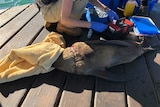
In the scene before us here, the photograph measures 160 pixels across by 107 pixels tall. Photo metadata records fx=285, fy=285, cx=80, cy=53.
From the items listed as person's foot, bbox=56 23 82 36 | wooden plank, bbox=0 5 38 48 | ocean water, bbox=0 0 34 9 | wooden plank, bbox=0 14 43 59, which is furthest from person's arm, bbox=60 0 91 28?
ocean water, bbox=0 0 34 9

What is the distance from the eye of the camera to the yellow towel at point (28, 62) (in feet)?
7.30

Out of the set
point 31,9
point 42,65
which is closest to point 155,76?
point 42,65

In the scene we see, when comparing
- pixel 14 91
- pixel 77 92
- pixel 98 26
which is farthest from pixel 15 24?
pixel 77 92

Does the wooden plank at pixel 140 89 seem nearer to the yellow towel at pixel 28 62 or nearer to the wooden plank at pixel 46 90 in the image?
the wooden plank at pixel 46 90

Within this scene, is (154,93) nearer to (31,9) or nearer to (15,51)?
(15,51)

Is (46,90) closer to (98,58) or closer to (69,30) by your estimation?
(98,58)

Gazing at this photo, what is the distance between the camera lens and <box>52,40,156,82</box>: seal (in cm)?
227

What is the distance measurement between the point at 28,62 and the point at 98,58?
57 cm

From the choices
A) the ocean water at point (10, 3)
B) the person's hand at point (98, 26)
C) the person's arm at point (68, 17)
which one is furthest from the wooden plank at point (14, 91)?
the ocean water at point (10, 3)

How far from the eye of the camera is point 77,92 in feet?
6.91

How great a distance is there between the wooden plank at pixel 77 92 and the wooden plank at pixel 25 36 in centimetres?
78

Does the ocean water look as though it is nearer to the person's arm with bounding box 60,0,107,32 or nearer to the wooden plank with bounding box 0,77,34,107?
the person's arm with bounding box 60,0,107,32

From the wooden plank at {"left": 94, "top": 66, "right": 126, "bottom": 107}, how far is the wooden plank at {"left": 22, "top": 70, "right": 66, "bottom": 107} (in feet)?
0.95

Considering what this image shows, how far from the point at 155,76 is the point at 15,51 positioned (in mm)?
1156
